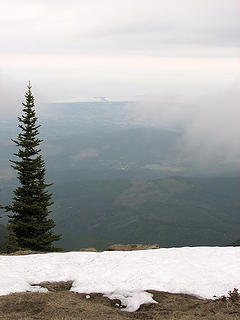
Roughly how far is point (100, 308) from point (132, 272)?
389 cm

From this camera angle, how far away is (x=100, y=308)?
40.7 ft

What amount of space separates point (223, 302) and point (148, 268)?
15.5 ft

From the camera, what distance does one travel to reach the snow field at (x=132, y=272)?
1418 cm

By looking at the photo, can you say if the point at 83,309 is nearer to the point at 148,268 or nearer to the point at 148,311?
the point at 148,311

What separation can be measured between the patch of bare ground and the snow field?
0.55 meters

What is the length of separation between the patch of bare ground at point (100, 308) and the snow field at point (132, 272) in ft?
1.82

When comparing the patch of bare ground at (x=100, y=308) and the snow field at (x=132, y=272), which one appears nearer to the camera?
the patch of bare ground at (x=100, y=308)

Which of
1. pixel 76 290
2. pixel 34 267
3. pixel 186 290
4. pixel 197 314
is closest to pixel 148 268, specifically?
pixel 186 290

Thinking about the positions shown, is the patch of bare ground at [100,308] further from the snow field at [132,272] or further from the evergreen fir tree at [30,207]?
the evergreen fir tree at [30,207]

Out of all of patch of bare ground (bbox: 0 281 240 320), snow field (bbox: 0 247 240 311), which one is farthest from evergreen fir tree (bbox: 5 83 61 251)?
patch of bare ground (bbox: 0 281 240 320)

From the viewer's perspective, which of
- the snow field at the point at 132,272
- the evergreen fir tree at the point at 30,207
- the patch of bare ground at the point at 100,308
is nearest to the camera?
the patch of bare ground at the point at 100,308

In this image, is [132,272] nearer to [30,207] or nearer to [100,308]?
[100,308]

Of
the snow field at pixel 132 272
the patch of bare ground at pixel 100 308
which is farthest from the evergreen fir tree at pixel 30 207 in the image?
the patch of bare ground at pixel 100 308

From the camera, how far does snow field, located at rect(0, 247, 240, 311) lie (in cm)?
1418
